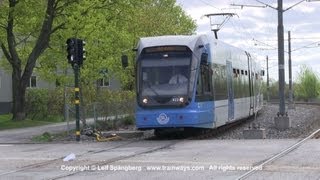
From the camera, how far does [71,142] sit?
2328cm

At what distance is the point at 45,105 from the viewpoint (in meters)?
44.3

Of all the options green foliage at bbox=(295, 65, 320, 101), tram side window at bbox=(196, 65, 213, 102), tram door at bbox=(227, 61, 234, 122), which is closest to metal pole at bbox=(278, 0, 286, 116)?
tram door at bbox=(227, 61, 234, 122)

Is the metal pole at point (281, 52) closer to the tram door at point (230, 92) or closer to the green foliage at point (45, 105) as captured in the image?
the tram door at point (230, 92)

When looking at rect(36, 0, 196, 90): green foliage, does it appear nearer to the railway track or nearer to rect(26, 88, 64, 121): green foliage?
rect(26, 88, 64, 121): green foliage

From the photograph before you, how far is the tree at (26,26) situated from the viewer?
34.0 metres

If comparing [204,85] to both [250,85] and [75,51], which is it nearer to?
[75,51]

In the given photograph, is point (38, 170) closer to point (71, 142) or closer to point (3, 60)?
point (71, 142)

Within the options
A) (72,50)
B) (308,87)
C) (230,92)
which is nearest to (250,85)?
(230,92)

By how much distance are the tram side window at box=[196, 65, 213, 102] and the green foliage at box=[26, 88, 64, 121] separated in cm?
2316

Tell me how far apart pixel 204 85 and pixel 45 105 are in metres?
24.4

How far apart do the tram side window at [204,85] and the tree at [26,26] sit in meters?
13.7

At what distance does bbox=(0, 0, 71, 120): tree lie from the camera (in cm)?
3403

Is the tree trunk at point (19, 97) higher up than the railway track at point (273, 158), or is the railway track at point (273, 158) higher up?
the tree trunk at point (19, 97)

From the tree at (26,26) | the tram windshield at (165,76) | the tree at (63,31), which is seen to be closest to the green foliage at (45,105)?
the tree at (63,31)
